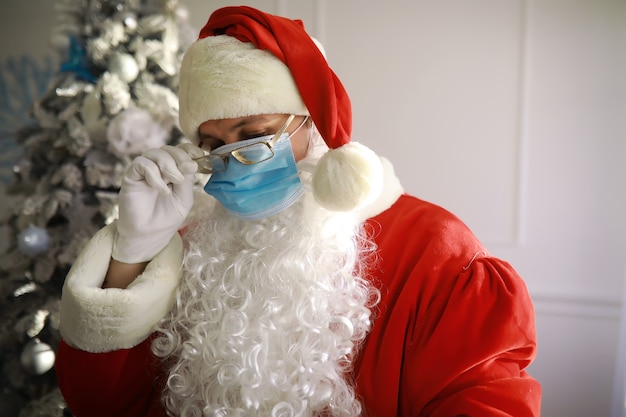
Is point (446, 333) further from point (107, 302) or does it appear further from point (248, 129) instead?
point (107, 302)

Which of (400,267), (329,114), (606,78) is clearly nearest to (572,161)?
(606,78)

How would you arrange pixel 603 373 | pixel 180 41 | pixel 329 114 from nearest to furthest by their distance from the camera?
pixel 329 114
pixel 180 41
pixel 603 373

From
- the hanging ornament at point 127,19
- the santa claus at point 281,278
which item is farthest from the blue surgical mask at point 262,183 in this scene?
the hanging ornament at point 127,19

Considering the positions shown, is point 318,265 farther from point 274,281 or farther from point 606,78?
point 606,78

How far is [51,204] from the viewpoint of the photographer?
1.69 m

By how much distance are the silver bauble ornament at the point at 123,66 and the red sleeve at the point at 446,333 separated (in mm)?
1029

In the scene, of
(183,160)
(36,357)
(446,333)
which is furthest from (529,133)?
(36,357)

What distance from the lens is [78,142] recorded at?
1689mm

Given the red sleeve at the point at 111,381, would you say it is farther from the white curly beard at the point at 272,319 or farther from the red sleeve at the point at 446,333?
the red sleeve at the point at 446,333

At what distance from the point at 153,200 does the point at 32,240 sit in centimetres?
71

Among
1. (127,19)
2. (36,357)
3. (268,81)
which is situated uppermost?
(127,19)

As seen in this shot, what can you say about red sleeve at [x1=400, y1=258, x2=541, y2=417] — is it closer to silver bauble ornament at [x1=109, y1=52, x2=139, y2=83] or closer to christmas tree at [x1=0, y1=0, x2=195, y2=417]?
christmas tree at [x1=0, y1=0, x2=195, y2=417]

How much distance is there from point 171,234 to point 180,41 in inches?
33.5

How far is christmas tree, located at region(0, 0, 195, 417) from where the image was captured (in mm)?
1697
